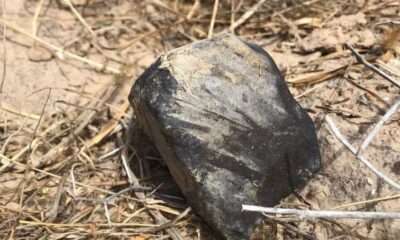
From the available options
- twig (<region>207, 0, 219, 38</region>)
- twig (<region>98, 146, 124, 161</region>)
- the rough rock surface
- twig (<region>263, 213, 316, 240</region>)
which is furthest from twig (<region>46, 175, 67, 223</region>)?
twig (<region>207, 0, 219, 38</region>)

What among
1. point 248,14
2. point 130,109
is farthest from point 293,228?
point 248,14

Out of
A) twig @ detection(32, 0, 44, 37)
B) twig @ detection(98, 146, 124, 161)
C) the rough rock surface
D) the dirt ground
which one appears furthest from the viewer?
twig @ detection(32, 0, 44, 37)

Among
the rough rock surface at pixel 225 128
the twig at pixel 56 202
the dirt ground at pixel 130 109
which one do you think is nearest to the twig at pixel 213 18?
the dirt ground at pixel 130 109

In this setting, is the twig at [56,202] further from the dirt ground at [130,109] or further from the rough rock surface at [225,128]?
the rough rock surface at [225,128]

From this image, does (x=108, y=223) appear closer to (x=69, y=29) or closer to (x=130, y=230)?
(x=130, y=230)

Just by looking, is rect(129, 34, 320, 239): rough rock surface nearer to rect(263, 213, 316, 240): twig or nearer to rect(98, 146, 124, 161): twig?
rect(263, 213, 316, 240): twig

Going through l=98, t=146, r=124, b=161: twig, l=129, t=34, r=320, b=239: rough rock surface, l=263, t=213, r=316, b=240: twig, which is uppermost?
l=129, t=34, r=320, b=239: rough rock surface
